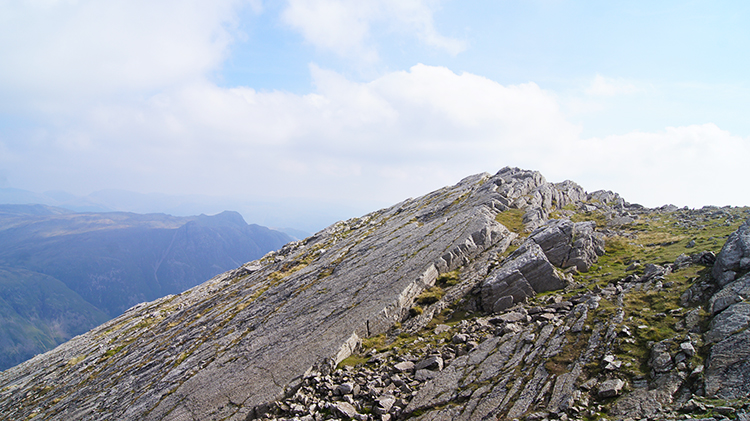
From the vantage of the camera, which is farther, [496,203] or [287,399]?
[496,203]

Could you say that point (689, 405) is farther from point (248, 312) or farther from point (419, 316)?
point (248, 312)

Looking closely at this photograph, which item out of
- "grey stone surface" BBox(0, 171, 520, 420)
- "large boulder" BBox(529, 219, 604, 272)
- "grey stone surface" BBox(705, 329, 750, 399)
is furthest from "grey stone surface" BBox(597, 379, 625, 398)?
"large boulder" BBox(529, 219, 604, 272)

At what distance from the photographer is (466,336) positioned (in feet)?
72.4

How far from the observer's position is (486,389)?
55.9 feet

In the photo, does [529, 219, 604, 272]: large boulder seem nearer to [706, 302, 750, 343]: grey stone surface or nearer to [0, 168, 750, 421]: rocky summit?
[0, 168, 750, 421]: rocky summit

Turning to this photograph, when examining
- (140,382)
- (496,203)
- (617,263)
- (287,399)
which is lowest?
(140,382)

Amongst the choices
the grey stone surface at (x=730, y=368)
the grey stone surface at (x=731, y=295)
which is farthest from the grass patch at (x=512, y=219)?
the grey stone surface at (x=730, y=368)

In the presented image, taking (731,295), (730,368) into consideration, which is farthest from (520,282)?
(730,368)

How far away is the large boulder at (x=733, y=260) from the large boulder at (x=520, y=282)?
901cm

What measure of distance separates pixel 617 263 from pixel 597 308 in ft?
39.5

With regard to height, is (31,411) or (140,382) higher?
(140,382)

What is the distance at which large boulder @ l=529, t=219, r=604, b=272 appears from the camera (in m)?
29.4

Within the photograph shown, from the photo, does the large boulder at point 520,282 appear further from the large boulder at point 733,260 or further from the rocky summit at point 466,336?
the large boulder at point 733,260

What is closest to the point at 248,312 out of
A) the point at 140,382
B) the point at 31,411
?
the point at 140,382
